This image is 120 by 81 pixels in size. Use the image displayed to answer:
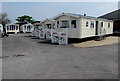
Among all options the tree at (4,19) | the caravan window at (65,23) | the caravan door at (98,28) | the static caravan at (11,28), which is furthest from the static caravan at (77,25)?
the tree at (4,19)

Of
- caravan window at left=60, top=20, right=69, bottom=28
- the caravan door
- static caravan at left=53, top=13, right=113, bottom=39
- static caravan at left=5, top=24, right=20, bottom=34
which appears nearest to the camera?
static caravan at left=53, top=13, right=113, bottom=39

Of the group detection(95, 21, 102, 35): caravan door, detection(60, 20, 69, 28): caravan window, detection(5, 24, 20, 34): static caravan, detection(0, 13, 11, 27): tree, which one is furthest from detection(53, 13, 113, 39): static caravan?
detection(0, 13, 11, 27): tree

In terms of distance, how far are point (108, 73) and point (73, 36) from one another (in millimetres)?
10671

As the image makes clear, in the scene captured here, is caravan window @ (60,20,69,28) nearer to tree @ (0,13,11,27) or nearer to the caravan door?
the caravan door

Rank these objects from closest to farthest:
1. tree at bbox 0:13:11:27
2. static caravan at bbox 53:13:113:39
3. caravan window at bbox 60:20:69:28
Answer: static caravan at bbox 53:13:113:39 < caravan window at bbox 60:20:69:28 < tree at bbox 0:13:11:27

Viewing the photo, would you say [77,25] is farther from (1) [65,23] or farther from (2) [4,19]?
(2) [4,19]

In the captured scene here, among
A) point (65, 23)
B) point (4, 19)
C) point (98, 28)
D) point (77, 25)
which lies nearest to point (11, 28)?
point (4, 19)

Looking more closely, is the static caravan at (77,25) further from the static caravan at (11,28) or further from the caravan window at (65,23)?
the static caravan at (11,28)

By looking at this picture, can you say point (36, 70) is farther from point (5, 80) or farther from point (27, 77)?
point (5, 80)

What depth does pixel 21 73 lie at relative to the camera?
5414 millimetres

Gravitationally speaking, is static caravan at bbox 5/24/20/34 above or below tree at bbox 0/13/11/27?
below

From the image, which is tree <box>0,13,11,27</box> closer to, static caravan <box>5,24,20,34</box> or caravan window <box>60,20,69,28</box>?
static caravan <box>5,24,20,34</box>

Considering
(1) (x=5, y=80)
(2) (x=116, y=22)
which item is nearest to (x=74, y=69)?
(1) (x=5, y=80)

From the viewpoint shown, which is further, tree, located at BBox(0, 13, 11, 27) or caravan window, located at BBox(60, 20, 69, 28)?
tree, located at BBox(0, 13, 11, 27)
